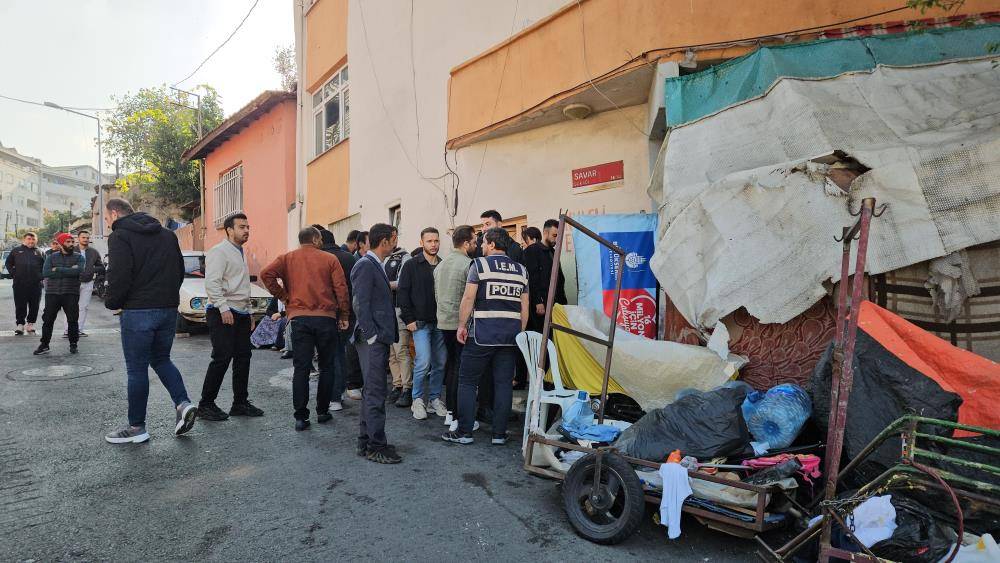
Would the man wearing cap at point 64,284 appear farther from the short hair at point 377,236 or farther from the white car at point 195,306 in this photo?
the short hair at point 377,236

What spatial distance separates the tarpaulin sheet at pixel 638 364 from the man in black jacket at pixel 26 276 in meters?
9.22

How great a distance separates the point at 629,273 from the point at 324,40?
1219 centimetres

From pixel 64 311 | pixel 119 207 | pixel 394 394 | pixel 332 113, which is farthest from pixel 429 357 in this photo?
pixel 332 113

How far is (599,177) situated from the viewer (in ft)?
23.5

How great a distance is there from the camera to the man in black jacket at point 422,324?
18.6ft

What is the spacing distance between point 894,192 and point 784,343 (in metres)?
1.30

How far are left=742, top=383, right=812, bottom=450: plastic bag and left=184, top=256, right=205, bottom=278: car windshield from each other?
11947mm

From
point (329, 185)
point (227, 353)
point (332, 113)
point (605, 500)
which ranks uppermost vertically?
point (332, 113)

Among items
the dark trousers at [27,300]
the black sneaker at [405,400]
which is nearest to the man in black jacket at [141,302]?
the black sneaker at [405,400]

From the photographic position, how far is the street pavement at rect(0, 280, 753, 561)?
295 centimetres

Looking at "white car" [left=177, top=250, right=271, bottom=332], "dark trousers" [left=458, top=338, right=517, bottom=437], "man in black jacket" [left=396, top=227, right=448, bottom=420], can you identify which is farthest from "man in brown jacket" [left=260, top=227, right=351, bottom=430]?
"white car" [left=177, top=250, right=271, bottom=332]

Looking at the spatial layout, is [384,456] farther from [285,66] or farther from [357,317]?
[285,66]

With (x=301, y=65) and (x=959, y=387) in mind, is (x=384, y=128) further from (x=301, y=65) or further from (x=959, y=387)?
(x=959, y=387)

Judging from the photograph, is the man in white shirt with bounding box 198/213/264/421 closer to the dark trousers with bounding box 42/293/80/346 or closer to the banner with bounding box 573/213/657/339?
the banner with bounding box 573/213/657/339
